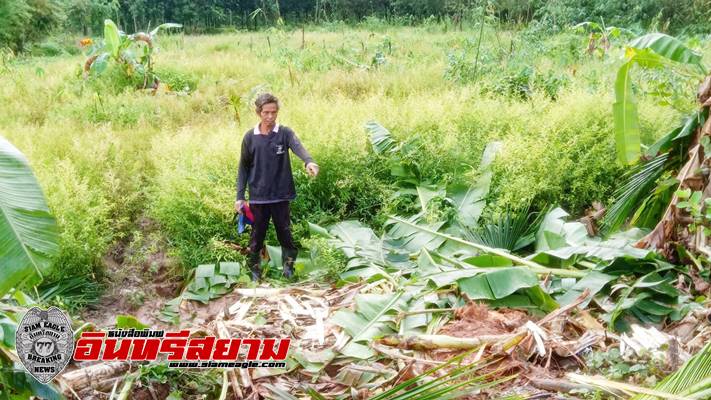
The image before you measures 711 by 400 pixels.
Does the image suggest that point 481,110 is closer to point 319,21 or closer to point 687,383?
point 687,383

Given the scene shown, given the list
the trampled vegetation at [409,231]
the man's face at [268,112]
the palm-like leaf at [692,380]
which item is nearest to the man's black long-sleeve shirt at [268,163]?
the man's face at [268,112]

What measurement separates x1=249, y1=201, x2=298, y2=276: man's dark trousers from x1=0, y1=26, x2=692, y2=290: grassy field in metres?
0.20

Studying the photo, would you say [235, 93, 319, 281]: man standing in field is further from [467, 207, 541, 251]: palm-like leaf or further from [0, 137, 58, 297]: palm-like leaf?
[0, 137, 58, 297]: palm-like leaf

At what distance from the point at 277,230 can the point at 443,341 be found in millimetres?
2098

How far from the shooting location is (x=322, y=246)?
185 inches

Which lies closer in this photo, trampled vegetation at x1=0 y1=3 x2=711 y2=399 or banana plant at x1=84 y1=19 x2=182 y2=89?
trampled vegetation at x1=0 y1=3 x2=711 y2=399

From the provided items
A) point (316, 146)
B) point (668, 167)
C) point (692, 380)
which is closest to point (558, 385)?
point (692, 380)

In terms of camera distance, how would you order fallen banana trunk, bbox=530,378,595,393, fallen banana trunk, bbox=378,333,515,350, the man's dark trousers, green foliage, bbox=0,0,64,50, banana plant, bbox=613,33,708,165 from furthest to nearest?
green foliage, bbox=0,0,64,50 < the man's dark trousers < banana plant, bbox=613,33,708,165 < fallen banana trunk, bbox=378,333,515,350 < fallen banana trunk, bbox=530,378,595,393

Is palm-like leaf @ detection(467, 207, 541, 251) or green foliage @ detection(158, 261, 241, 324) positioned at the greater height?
palm-like leaf @ detection(467, 207, 541, 251)

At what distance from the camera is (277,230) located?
4.89 metres

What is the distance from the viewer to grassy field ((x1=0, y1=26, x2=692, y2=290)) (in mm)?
5234

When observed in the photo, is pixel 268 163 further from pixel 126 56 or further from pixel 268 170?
pixel 126 56

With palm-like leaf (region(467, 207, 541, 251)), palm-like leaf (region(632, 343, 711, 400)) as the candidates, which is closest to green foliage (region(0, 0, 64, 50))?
palm-like leaf (region(467, 207, 541, 251))

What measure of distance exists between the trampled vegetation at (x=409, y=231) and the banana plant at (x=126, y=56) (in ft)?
3.38
